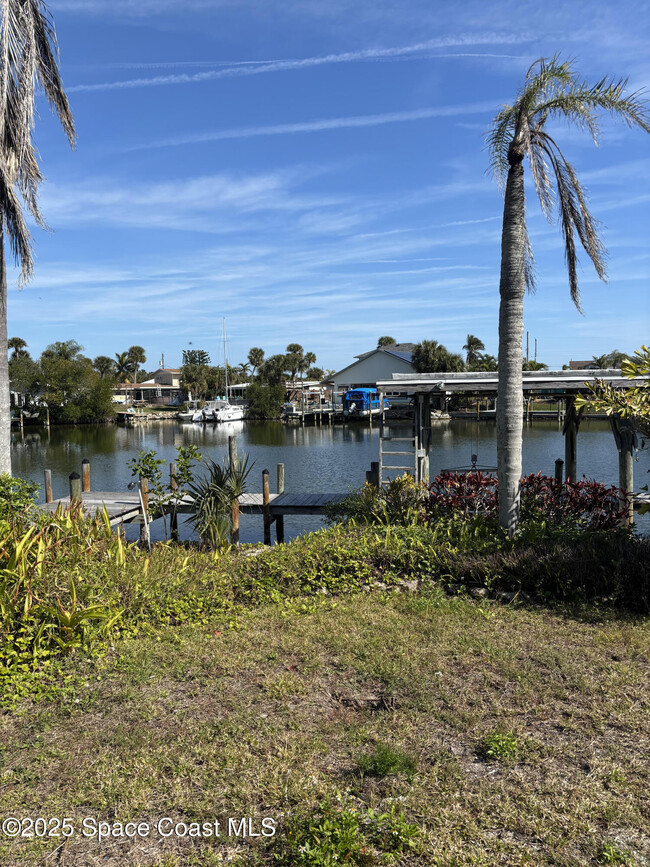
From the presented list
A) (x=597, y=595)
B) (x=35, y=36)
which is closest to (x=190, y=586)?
(x=597, y=595)

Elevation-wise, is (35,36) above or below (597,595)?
above

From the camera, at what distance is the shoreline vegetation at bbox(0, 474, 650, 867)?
3.42 metres

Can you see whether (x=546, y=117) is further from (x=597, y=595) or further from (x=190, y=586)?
(x=190, y=586)

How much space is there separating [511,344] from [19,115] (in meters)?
8.12

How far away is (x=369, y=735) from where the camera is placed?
4340 millimetres

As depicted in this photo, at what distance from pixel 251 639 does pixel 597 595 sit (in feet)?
13.0

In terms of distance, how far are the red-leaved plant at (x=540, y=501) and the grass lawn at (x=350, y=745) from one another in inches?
129

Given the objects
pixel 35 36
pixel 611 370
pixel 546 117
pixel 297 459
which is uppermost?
pixel 35 36

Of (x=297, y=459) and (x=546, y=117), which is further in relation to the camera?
(x=297, y=459)

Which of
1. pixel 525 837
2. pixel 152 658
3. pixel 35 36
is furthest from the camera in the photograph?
pixel 35 36

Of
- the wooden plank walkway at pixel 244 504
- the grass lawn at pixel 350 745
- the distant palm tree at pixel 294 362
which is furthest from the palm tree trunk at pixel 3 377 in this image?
the distant palm tree at pixel 294 362

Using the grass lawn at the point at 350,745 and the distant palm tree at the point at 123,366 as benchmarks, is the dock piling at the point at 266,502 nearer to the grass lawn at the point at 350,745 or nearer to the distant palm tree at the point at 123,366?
the grass lawn at the point at 350,745

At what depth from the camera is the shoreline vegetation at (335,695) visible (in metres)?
3.42

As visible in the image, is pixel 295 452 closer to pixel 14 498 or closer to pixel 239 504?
pixel 239 504
